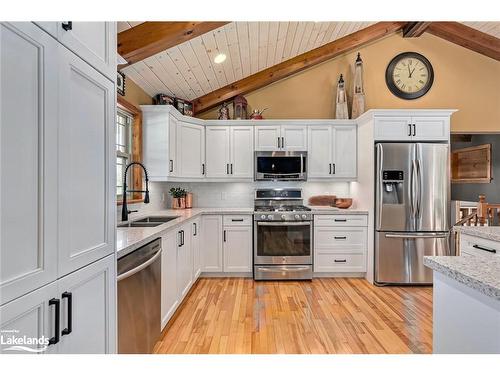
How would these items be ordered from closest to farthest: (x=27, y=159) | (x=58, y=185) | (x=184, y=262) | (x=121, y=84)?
(x=27, y=159) < (x=58, y=185) < (x=121, y=84) < (x=184, y=262)

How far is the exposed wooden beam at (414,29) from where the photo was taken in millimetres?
4152

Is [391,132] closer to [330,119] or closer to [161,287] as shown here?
[330,119]

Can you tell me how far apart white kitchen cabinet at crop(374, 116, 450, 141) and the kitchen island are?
2790 millimetres

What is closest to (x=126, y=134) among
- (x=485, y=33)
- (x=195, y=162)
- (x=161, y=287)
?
(x=195, y=162)

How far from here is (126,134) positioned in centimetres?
357

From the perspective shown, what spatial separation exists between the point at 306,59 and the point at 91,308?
13.8 ft

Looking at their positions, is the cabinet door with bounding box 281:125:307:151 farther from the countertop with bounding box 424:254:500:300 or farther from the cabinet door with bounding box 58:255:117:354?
the cabinet door with bounding box 58:255:117:354

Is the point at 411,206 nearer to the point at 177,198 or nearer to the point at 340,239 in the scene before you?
the point at 340,239

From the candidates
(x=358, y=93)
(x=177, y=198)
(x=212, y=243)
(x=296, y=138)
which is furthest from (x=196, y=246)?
(x=358, y=93)

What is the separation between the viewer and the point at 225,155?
432cm

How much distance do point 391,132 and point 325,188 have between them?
125 cm

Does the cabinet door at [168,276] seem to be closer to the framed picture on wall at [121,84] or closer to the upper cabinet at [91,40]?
the upper cabinet at [91,40]

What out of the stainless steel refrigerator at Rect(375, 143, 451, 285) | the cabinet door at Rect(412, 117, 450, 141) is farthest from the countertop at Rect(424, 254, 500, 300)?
the cabinet door at Rect(412, 117, 450, 141)

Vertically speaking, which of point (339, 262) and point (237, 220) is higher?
point (237, 220)
